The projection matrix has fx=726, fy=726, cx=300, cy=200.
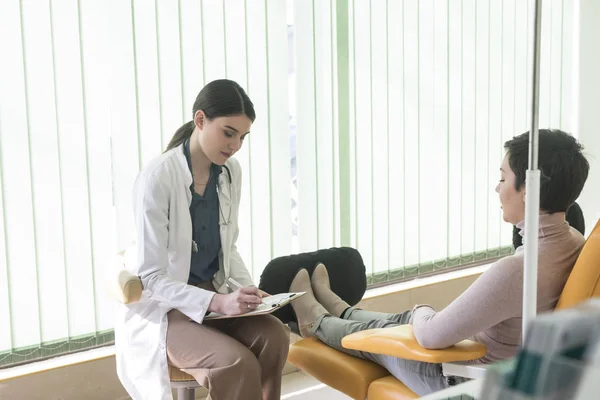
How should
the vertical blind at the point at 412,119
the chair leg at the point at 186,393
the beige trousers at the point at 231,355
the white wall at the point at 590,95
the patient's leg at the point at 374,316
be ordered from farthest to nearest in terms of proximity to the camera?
the white wall at the point at 590,95
the vertical blind at the point at 412,119
the patient's leg at the point at 374,316
the chair leg at the point at 186,393
the beige trousers at the point at 231,355

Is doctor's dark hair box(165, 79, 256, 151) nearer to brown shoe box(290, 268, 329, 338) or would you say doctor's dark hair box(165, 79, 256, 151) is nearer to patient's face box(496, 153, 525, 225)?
brown shoe box(290, 268, 329, 338)

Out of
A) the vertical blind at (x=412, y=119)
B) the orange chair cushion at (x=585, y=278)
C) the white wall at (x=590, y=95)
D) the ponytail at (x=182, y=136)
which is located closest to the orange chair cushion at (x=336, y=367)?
the orange chair cushion at (x=585, y=278)

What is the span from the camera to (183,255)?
2.27 metres

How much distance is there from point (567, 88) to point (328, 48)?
2122 millimetres

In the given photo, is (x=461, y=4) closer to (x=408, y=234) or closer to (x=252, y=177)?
(x=408, y=234)

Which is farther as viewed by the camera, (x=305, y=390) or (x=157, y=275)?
(x=305, y=390)

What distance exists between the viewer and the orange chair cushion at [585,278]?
1743 millimetres

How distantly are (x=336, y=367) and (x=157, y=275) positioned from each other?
0.60 meters

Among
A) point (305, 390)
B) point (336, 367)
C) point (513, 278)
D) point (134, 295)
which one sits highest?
point (513, 278)

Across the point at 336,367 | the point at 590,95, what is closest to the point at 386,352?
the point at 336,367

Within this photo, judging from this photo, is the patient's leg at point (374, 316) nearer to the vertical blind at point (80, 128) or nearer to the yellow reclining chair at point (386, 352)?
the yellow reclining chair at point (386, 352)

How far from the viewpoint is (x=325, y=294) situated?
2576mm

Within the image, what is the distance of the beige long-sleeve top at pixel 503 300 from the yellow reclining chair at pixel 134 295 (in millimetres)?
728

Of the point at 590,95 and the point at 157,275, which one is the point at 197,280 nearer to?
the point at 157,275
